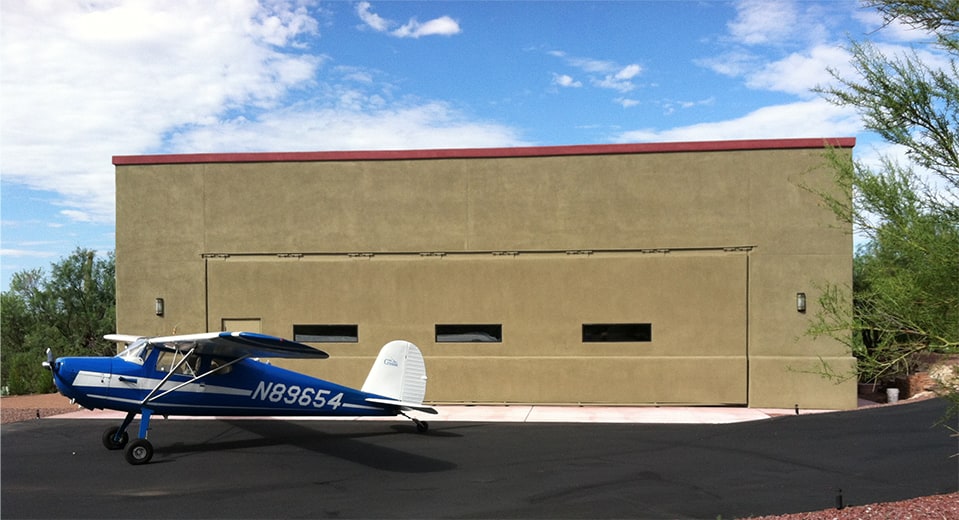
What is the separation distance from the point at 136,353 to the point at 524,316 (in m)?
8.25

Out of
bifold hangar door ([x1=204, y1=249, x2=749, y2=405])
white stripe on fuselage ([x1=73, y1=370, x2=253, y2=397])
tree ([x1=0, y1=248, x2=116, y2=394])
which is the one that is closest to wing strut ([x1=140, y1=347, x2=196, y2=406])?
white stripe on fuselage ([x1=73, y1=370, x2=253, y2=397])

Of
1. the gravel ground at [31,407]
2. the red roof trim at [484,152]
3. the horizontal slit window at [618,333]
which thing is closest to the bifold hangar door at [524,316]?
the horizontal slit window at [618,333]

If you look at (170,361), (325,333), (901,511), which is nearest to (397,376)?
(170,361)

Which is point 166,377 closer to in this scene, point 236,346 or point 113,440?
point 236,346

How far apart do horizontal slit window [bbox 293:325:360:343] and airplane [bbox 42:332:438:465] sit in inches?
169

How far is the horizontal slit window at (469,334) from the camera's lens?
16.5 metres

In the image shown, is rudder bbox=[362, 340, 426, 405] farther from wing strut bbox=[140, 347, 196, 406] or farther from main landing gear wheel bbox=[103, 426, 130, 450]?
main landing gear wheel bbox=[103, 426, 130, 450]

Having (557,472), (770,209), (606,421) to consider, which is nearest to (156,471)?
(557,472)

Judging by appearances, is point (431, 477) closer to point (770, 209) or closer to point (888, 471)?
point (888, 471)

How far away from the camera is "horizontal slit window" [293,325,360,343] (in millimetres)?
16891

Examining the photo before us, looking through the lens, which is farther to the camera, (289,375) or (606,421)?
(606,421)

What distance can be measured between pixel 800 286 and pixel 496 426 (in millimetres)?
7658

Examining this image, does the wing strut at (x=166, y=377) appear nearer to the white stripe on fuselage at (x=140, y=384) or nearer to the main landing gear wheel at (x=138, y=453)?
the white stripe on fuselage at (x=140, y=384)

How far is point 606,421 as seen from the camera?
14.1 m
